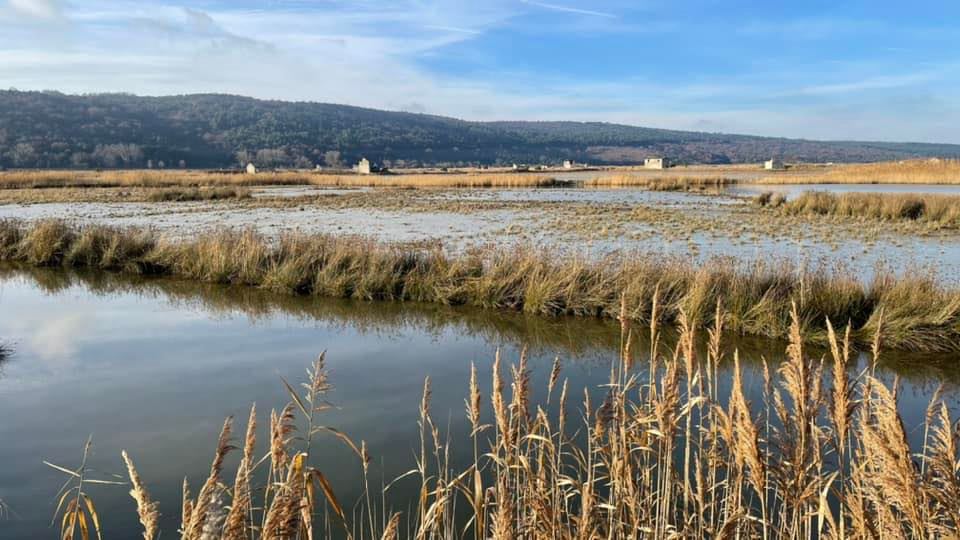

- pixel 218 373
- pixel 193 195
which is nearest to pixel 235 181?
pixel 193 195

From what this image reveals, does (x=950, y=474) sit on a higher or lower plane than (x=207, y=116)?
lower

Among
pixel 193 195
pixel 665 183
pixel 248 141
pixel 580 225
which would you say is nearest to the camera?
pixel 580 225

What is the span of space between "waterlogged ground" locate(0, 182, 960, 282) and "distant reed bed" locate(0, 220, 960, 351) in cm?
121

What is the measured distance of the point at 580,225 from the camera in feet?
80.0

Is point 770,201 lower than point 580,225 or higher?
higher

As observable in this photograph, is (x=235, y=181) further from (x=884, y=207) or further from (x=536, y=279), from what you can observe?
(x=536, y=279)

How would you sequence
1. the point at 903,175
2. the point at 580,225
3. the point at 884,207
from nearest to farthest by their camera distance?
the point at 580,225, the point at 884,207, the point at 903,175

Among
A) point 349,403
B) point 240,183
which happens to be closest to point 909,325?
point 349,403

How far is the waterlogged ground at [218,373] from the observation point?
228 inches

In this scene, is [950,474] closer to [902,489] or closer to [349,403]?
[902,489]

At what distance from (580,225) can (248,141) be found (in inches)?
5184

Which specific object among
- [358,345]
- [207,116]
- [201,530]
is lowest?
[358,345]

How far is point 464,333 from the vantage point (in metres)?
10.7

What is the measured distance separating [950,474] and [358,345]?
347 inches
